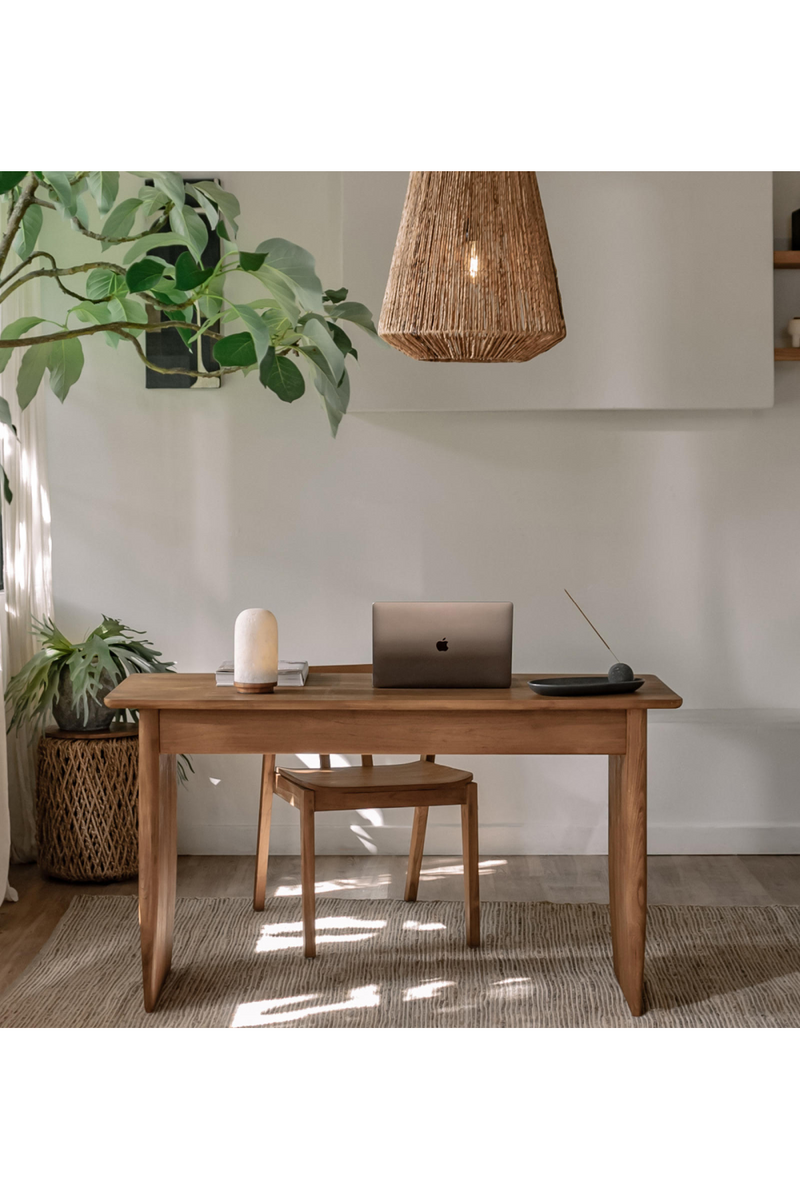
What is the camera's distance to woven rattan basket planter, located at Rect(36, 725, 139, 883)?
368 cm

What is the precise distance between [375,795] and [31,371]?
2.27 m

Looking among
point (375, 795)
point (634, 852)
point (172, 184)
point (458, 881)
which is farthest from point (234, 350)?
point (458, 881)

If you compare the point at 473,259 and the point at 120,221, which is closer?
the point at 120,221

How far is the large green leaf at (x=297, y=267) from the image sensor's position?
691 mm

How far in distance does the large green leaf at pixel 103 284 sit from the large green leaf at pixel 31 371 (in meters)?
0.09

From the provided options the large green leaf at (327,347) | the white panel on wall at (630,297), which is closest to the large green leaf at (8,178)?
the large green leaf at (327,347)

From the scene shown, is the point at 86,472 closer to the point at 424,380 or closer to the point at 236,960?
the point at 424,380

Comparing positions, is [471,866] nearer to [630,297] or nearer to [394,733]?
[394,733]

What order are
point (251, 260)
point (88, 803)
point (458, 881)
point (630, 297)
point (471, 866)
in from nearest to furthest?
point (251, 260)
point (471, 866)
point (88, 803)
point (458, 881)
point (630, 297)

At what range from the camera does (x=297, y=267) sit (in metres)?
0.72

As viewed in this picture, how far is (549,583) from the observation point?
423cm

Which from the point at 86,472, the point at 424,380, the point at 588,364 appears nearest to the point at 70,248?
the point at 86,472
